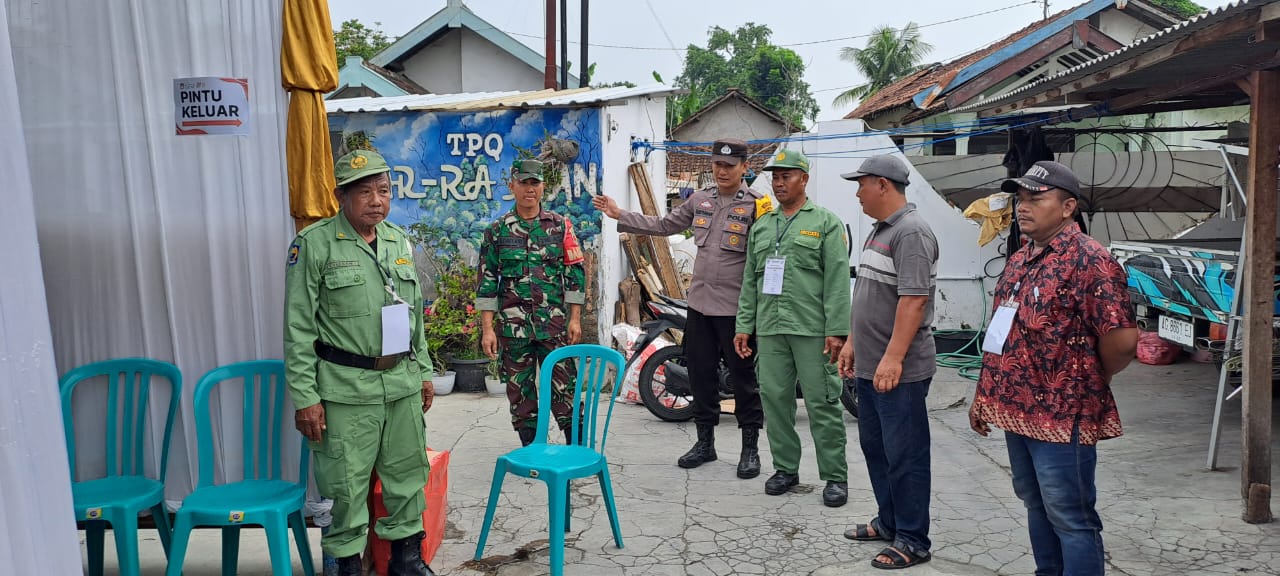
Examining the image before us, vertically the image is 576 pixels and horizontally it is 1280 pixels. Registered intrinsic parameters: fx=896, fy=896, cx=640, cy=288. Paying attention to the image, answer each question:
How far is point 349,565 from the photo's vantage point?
11.1ft

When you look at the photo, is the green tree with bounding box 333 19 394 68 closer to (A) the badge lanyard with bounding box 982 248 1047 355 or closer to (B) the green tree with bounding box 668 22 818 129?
(B) the green tree with bounding box 668 22 818 129

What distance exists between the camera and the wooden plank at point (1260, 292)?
429 centimetres

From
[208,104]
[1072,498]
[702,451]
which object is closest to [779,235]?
[702,451]

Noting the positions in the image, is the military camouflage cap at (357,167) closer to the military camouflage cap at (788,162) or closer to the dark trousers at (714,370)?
the military camouflage cap at (788,162)

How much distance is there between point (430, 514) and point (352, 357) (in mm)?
915

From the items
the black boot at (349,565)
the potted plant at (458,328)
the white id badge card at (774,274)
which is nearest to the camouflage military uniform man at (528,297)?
the white id badge card at (774,274)

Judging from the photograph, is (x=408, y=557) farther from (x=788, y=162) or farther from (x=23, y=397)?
(x=788, y=162)

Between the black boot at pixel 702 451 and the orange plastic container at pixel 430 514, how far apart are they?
5.74 feet

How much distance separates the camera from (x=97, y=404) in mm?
3488

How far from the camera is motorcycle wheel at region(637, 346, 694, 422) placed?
6691 mm

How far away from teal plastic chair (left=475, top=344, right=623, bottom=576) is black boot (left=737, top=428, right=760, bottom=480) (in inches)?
44.7

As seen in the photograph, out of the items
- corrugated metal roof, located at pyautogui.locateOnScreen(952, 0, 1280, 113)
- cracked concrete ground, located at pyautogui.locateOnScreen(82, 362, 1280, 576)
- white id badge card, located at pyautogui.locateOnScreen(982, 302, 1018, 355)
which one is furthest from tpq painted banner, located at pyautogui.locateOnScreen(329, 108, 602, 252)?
white id badge card, located at pyautogui.locateOnScreen(982, 302, 1018, 355)

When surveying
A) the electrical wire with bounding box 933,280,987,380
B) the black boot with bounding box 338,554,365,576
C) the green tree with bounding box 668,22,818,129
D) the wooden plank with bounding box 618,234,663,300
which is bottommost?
the electrical wire with bounding box 933,280,987,380

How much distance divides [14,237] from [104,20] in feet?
6.17
